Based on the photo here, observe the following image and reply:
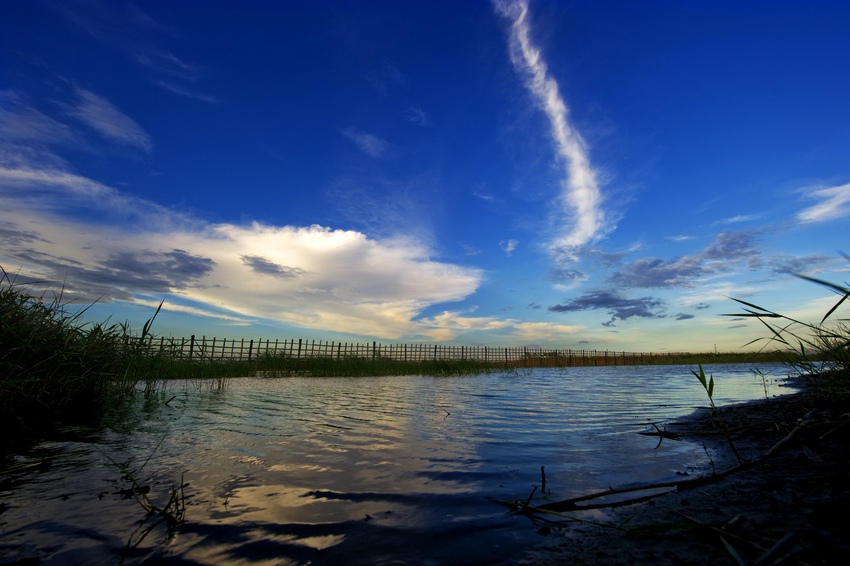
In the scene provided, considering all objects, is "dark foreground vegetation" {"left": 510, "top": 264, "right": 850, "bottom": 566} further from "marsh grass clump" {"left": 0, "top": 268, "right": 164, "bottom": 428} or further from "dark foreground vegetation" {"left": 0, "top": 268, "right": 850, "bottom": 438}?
"marsh grass clump" {"left": 0, "top": 268, "right": 164, "bottom": 428}

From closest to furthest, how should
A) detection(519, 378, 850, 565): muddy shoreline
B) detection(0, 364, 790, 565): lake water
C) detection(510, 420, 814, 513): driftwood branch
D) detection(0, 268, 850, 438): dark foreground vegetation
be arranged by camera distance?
detection(519, 378, 850, 565): muddy shoreline
detection(0, 364, 790, 565): lake water
detection(510, 420, 814, 513): driftwood branch
detection(0, 268, 850, 438): dark foreground vegetation

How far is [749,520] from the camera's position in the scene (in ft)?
6.84

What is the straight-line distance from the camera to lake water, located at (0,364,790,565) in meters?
2.24

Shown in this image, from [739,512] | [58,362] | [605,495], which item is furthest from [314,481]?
[58,362]

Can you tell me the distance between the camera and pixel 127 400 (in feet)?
28.8

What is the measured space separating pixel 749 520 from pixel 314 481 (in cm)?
300

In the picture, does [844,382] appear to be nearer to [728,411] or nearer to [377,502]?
[728,411]

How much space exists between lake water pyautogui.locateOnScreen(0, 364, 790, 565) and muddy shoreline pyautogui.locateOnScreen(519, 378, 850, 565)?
0.36 m

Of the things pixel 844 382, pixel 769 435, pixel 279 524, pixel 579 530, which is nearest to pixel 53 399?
pixel 279 524

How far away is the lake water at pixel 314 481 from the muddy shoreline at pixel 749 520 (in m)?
0.36

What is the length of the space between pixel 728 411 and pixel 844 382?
340cm

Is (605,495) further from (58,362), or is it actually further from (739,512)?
(58,362)

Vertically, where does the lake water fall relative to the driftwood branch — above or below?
below

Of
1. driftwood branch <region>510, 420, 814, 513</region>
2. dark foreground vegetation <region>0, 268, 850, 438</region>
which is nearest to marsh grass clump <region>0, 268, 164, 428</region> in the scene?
dark foreground vegetation <region>0, 268, 850, 438</region>
